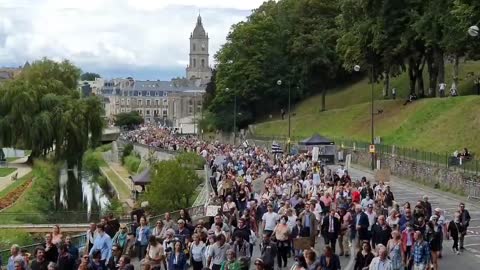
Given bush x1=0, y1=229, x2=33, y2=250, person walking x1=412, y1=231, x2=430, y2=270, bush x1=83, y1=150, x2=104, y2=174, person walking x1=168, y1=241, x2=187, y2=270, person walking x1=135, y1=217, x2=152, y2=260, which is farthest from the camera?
bush x1=83, y1=150, x2=104, y2=174

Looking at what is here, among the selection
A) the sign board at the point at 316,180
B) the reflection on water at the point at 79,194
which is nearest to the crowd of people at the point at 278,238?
the sign board at the point at 316,180

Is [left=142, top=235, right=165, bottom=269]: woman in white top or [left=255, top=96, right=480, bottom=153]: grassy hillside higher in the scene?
[left=255, top=96, right=480, bottom=153]: grassy hillside

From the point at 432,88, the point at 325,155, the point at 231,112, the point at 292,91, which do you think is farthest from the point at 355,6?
the point at 231,112

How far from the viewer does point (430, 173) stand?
1722 inches

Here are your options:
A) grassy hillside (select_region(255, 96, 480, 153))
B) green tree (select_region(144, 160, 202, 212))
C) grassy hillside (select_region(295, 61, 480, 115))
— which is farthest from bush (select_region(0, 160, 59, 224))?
grassy hillside (select_region(295, 61, 480, 115))

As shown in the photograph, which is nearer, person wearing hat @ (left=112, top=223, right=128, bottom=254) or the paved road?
person wearing hat @ (left=112, top=223, right=128, bottom=254)

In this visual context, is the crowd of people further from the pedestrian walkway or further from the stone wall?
the pedestrian walkway

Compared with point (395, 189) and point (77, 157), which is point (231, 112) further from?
point (395, 189)

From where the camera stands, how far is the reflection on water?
5633 cm

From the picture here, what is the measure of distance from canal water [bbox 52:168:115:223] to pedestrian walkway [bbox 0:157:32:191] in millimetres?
2772

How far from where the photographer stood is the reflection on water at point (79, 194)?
185 feet

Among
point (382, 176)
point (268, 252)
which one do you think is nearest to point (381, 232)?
point (268, 252)

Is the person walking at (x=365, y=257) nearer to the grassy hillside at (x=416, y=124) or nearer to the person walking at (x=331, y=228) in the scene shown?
the person walking at (x=331, y=228)

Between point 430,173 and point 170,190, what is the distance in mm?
12659
